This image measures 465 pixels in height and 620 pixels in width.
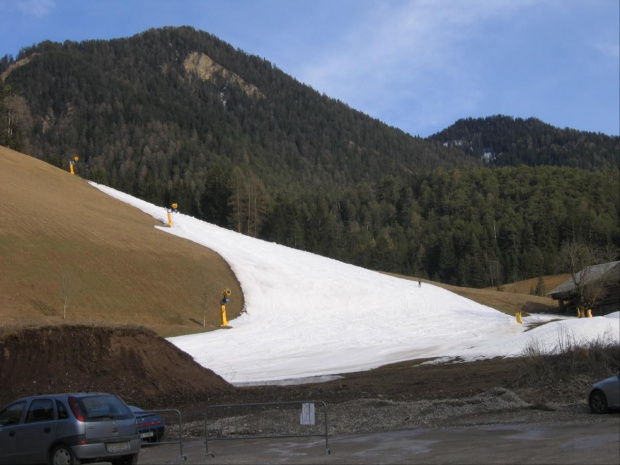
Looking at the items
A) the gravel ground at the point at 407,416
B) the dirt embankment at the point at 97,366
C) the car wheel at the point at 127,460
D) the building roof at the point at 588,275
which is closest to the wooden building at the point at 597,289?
→ the building roof at the point at 588,275

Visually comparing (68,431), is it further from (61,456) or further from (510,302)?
(510,302)

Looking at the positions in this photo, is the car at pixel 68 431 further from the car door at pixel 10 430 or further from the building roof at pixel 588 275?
the building roof at pixel 588 275

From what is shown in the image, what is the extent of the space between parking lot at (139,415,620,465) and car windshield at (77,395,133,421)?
5.40 feet

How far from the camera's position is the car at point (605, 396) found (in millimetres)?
14250

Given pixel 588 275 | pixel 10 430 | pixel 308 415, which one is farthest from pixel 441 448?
pixel 588 275

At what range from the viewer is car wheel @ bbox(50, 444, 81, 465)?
11.6 meters

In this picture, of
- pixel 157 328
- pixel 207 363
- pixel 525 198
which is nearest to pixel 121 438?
pixel 207 363

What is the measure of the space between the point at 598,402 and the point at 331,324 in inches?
1309

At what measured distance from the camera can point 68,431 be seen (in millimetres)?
11633

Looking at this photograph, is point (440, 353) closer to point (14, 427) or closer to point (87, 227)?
point (14, 427)

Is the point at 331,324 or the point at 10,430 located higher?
the point at 331,324

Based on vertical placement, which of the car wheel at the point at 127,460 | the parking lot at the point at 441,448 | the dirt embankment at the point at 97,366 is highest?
the dirt embankment at the point at 97,366

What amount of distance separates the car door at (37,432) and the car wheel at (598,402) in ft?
37.6

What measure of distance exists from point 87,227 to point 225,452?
1700 inches
